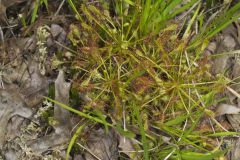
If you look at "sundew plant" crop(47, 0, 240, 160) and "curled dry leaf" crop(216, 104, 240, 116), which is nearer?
"sundew plant" crop(47, 0, 240, 160)

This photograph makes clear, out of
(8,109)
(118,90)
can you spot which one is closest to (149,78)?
(118,90)

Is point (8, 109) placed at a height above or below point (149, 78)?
below

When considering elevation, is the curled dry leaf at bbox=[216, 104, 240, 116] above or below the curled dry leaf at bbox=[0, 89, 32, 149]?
above

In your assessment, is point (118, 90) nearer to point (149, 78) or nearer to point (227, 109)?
point (149, 78)

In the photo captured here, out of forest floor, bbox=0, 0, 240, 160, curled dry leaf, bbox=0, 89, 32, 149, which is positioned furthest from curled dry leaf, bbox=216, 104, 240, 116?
curled dry leaf, bbox=0, 89, 32, 149

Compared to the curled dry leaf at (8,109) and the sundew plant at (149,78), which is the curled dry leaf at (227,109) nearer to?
the sundew plant at (149,78)

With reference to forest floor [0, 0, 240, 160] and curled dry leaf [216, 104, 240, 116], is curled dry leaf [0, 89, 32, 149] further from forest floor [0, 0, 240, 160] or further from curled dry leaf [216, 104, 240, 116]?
curled dry leaf [216, 104, 240, 116]

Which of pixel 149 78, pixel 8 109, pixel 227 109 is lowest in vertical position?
pixel 8 109

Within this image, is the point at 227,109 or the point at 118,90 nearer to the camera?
the point at 118,90
